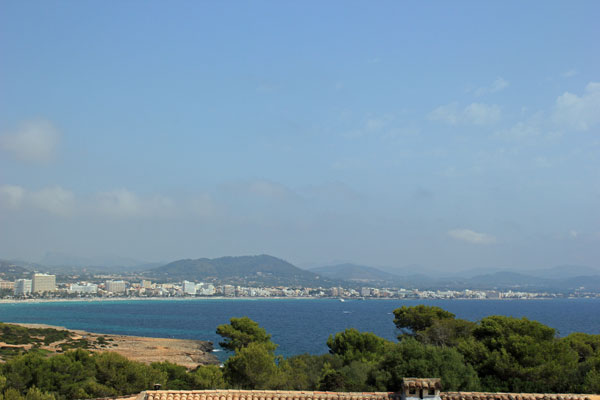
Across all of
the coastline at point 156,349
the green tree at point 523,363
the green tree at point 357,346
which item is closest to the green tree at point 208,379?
the green tree at point 523,363

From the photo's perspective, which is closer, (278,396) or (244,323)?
(278,396)

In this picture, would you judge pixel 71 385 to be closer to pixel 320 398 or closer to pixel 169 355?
pixel 320 398

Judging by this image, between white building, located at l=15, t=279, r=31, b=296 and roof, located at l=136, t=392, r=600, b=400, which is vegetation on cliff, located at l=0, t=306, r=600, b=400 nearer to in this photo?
roof, located at l=136, t=392, r=600, b=400

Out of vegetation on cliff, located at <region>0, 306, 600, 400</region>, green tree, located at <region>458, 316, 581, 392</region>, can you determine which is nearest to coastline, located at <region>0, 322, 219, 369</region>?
vegetation on cliff, located at <region>0, 306, 600, 400</region>

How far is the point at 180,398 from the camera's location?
11234mm

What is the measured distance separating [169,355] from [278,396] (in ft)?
140

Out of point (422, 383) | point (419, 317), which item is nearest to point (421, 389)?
point (422, 383)

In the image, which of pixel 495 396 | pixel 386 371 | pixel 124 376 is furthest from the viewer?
pixel 124 376

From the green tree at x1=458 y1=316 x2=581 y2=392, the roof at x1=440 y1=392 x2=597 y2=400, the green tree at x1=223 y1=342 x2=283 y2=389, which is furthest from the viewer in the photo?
the green tree at x1=223 y1=342 x2=283 y2=389

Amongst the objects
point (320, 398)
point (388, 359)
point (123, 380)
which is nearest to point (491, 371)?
point (388, 359)

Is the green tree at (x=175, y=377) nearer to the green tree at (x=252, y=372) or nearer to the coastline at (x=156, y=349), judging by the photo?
the green tree at (x=252, y=372)

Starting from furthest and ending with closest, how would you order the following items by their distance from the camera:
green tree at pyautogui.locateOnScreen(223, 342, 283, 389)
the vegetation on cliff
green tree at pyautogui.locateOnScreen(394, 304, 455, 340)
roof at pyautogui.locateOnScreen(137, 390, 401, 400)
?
green tree at pyautogui.locateOnScreen(394, 304, 455, 340)
green tree at pyautogui.locateOnScreen(223, 342, 283, 389)
the vegetation on cliff
roof at pyautogui.locateOnScreen(137, 390, 401, 400)

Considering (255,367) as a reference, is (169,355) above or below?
below

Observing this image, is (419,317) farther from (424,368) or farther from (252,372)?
(424,368)
